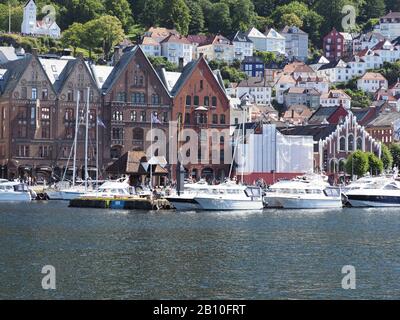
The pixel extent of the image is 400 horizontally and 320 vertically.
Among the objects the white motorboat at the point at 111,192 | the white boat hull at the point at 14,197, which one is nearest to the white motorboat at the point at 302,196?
the white motorboat at the point at 111,192

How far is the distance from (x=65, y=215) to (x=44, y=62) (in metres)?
46.8

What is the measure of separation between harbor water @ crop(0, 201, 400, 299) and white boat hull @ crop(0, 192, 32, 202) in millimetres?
21102

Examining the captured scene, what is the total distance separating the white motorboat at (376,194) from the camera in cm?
9875

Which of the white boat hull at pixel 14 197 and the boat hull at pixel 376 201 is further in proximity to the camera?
the white boat hull at pixel 14 197

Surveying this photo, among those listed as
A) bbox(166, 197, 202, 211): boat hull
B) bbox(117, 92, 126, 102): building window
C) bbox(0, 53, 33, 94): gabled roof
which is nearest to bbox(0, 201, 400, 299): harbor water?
bbox(166, 197, 202, 211): boat hull

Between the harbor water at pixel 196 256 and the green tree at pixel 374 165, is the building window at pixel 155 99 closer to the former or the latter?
the green tree at pixel 374 165

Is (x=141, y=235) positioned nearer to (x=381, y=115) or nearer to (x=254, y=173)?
(x=254, y=173)

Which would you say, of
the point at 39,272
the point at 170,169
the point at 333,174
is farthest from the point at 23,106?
the point at 39,272

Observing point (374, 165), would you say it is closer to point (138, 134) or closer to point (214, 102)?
point (214, 102)

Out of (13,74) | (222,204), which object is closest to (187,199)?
(222,204)

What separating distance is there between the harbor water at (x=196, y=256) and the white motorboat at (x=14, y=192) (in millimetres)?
21323

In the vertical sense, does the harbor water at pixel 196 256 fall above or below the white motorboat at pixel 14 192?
→ below

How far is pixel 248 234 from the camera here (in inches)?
2557

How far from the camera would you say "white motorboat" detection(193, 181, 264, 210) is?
89.5 meters
